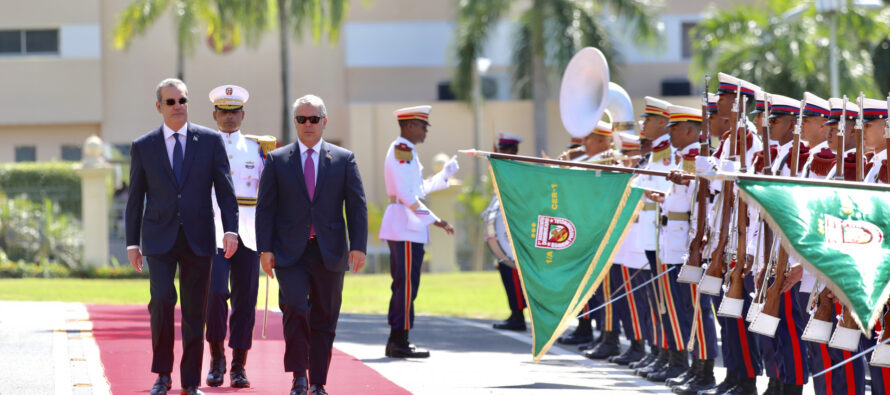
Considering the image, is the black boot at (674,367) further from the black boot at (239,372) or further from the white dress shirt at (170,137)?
the white dress shirt at (170,137)

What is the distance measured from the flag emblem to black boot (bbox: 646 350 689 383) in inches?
50.7

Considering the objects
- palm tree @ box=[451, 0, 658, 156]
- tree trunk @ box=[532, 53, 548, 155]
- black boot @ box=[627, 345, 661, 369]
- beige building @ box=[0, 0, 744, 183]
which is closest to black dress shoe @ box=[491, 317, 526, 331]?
black boot @ box=[627, 345, 661, 369]

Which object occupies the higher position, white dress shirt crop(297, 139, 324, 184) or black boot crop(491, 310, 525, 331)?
white dress shirt crop(297, 139, 324, 184)

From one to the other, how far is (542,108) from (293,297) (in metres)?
26.4

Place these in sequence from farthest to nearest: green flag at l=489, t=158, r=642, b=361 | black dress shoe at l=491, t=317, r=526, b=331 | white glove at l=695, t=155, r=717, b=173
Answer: black dress shoe at l=491, t=317, r=526, b=331, green flag at l=489, t=158, r=642, b=361, white glove at l=695, t=155, r=717, b=173

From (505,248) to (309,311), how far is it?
17.9 feet

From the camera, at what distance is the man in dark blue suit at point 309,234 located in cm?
841

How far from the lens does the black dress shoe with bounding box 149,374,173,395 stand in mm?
8259

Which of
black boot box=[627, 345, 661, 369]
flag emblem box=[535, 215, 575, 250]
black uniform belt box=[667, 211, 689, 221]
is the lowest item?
black boot box=[627, 345, 661, 369]

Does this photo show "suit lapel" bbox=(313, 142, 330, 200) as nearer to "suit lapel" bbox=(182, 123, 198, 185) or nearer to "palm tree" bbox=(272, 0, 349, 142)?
"suit lapel" bbox=(182, 123, 198, 185)

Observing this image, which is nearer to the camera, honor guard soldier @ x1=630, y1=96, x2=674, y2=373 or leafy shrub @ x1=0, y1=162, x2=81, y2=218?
honor guard soldier @ x1=630, y1=96, x2=674, y2=373

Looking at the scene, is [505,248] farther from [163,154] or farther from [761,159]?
[163,154]

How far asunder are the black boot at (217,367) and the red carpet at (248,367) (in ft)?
0.20

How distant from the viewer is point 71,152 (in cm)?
3953
